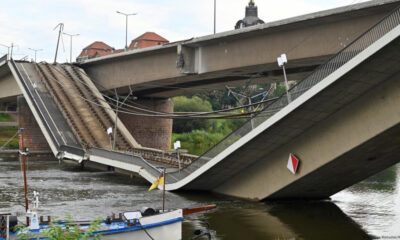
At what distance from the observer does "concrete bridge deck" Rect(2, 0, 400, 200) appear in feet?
60.2

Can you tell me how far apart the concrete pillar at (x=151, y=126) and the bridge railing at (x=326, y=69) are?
27.4 metres

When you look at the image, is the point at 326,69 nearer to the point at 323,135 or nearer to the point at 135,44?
the point at 323,135

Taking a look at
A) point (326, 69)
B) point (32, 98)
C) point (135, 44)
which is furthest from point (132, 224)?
point (135, 44)

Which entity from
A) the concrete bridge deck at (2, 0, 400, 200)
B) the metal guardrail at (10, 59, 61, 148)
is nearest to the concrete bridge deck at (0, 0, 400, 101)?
the metal guardrail at (10, 59, 61, 148)

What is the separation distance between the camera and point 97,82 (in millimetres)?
47406

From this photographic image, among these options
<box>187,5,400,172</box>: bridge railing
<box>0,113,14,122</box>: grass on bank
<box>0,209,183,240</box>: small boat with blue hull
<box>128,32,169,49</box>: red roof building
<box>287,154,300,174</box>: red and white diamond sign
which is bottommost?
<box>0,209,183,240</box>: small boat with blue hull

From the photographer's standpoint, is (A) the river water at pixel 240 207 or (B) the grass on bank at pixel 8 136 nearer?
(A) the river water at pixel 240 207

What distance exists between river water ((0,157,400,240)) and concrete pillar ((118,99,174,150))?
17237mm

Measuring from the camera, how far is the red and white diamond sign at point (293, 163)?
22578 mm

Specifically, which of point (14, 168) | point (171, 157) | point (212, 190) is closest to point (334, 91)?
point (212, 190)

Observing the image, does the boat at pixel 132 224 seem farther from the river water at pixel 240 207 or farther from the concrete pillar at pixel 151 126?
the concrete pillar at pixel 151 126

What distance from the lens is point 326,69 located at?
19.5 meters

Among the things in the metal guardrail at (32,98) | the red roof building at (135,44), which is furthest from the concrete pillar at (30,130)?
the red roof building at (135,44)

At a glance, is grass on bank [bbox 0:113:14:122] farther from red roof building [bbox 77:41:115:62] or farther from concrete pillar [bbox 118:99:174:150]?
red roof building [bbox 77:41:115:62]
